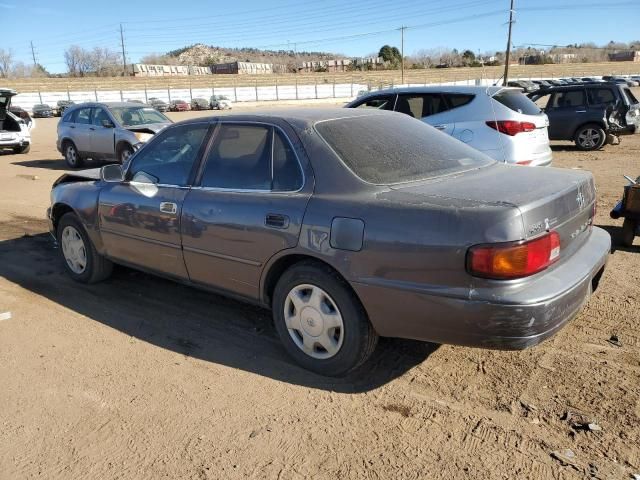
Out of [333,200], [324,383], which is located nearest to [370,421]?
[324,383]

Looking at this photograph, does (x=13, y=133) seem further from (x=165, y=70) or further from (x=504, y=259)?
(x=165, y=70)

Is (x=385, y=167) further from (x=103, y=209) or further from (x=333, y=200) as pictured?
(x=103, y=209)

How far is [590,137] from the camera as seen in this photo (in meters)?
13.9

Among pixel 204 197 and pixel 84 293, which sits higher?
pixel 204 197

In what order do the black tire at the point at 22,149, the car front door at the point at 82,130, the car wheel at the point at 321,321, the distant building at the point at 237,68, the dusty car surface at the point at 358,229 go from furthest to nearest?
1. the distant building at the point at 237,68
2. the black tire at the point at 22,149
3. the car front door at the point at 82,130
4. the car wheel at the point at 321,321
5. the dusty car surface at the point at 358,229

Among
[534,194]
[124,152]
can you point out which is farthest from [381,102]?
[124,152]

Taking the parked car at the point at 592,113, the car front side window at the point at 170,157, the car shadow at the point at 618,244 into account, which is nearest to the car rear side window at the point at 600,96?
the parked car at the point at 592,113

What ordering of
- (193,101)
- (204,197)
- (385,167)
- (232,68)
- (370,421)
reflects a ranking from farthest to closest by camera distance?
(232,68) → (193,101) → (204,197) → (385,167) → (370,421)

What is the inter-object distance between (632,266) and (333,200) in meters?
3.52

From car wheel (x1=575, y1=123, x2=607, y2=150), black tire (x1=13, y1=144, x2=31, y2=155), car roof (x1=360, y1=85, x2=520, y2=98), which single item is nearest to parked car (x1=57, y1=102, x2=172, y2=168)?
black tire (x1=13, y1=144, x2=31, y2=155)

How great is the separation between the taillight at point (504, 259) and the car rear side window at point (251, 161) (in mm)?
1213

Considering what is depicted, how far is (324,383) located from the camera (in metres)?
3.32

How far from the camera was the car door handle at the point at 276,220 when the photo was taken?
3.31 metres

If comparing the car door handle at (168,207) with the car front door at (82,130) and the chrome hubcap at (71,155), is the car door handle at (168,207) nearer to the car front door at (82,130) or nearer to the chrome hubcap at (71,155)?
the car front door at (82,130)
